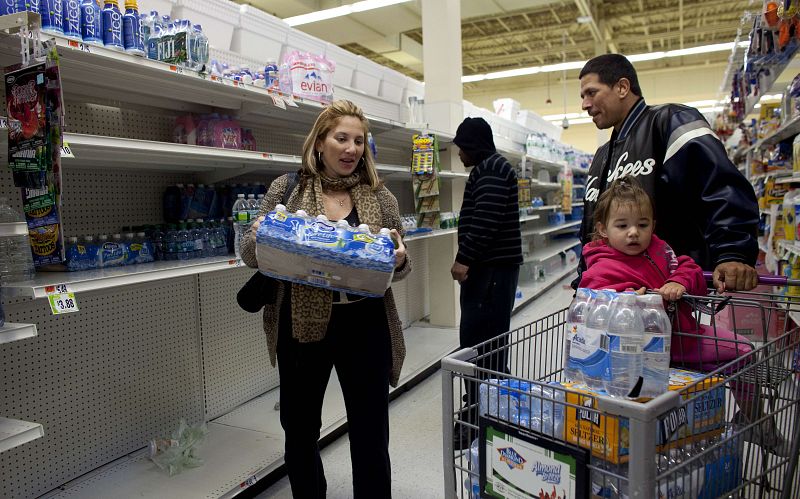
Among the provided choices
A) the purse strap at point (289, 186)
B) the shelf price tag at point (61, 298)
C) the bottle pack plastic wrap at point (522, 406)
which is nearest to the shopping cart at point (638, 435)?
the bottle pack plastic wrap at point (522, 406)

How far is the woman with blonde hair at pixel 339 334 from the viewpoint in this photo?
1881 mm

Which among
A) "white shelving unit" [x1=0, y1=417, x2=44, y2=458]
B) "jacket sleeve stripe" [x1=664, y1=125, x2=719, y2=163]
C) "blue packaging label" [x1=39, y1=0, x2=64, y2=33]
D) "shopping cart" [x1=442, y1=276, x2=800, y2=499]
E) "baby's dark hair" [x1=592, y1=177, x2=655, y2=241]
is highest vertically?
"blue packaging label" [x1=39, y1=0, x2=64, y2=33]

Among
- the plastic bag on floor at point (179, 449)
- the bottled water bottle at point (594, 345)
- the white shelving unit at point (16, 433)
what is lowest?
the plastic bag on floor at point (179, 449)

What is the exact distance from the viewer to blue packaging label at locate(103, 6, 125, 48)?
2010 millimetres

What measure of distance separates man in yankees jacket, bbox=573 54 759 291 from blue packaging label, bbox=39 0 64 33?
5.92ft

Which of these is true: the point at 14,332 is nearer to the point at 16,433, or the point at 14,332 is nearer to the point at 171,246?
the point at 16,433

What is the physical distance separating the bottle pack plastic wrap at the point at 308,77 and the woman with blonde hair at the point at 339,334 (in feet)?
3.76

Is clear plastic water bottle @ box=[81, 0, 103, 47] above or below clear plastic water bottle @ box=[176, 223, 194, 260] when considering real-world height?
above

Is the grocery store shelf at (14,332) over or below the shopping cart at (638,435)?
over

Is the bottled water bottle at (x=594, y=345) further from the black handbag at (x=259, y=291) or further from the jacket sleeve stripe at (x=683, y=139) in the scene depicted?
the black handbag at (x=259, y=291)

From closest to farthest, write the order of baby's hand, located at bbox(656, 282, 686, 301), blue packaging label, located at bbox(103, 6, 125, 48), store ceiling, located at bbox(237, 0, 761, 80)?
baby's hand, located at bbox(656, 282, 686, 301), blue packaging label, located at bbox(103, 6, 125, 48), store ceiling, located at bbox(237, 0, 761, 80)

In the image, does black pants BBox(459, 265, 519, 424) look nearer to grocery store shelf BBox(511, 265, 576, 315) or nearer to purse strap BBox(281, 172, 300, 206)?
purse strap BBox(281, 172, 300, 206)

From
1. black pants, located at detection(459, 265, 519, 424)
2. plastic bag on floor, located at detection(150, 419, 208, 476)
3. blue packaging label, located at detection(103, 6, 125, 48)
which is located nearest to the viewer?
blue packaging label, located at detection(103, 6, 125, 48)

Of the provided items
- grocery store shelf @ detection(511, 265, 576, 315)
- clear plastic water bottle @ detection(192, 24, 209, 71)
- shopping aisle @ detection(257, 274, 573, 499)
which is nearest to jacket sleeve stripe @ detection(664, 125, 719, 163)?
shopping aisle @ detection(257, 274, 573, 499)
